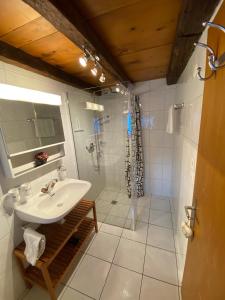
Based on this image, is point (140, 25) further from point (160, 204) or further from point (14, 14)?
point (160, 204)

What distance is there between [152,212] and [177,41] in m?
2.23

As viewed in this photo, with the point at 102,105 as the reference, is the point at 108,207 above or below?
below

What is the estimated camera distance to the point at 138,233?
1820 millimetres

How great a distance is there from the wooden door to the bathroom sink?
1024 mm

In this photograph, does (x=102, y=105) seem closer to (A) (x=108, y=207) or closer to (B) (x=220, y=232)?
(A) (x=108, y=207)

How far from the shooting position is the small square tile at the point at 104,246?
1.57 m

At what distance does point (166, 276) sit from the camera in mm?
1313

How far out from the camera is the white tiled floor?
122 centimetres

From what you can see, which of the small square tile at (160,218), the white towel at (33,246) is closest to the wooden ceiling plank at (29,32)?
the white towel at (33,246)

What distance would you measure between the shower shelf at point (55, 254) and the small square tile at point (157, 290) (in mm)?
756

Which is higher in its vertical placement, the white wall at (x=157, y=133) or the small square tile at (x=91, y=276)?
the white wall at (x=157, y=133)

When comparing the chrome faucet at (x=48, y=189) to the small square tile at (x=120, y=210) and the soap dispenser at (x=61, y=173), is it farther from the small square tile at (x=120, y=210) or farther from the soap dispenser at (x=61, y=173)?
the small square tile at (x=120, y=210)

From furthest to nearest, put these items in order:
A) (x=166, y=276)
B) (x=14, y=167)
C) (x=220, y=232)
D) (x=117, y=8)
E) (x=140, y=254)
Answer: (x=140, y=254)
(x=166, y=276)
(x=14, y=167)
(x=117, y=8)
(x=220, y=232)

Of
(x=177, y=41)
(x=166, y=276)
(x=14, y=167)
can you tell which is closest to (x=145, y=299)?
(x=166, y=276)
